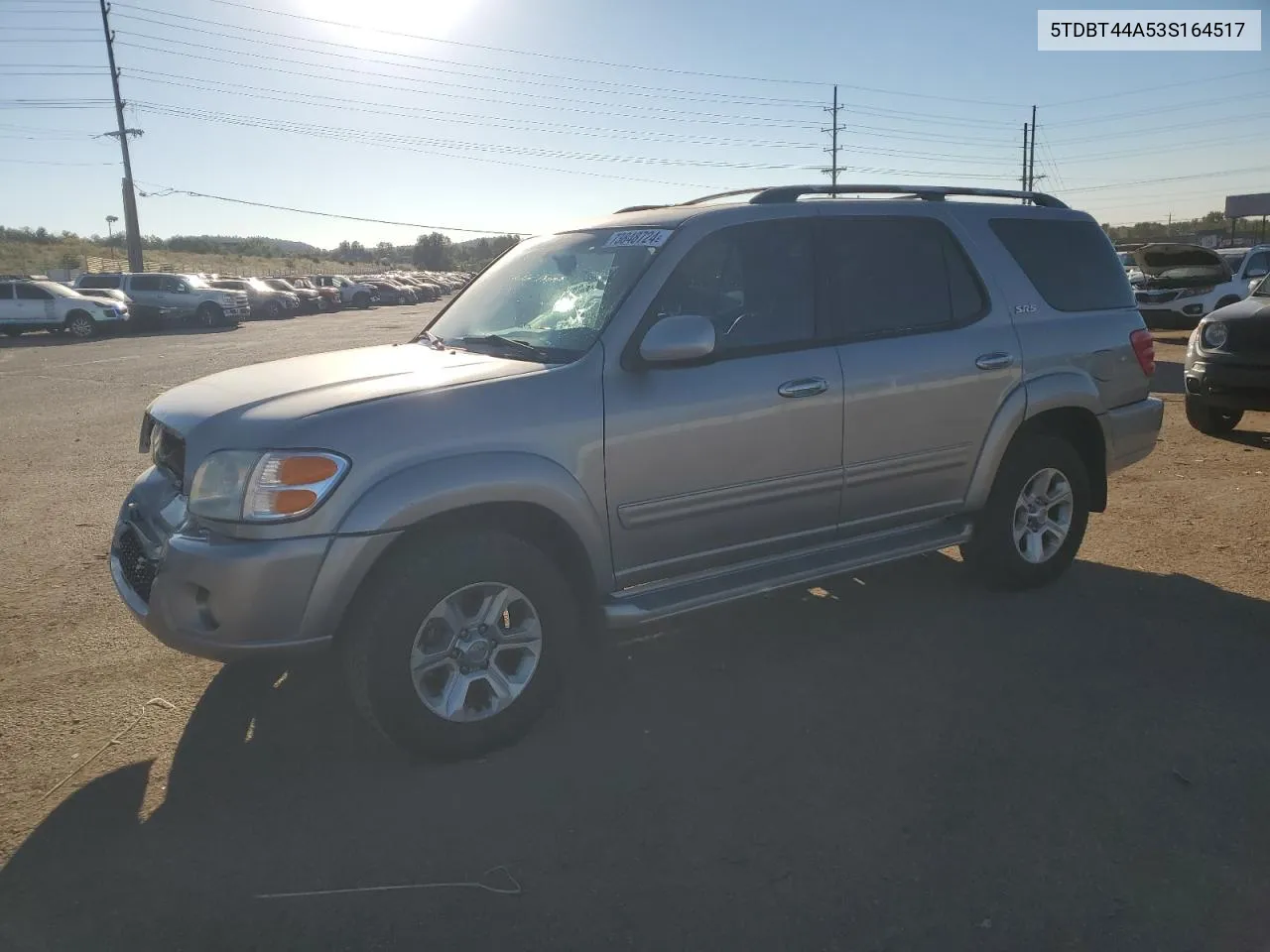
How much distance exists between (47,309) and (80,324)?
0.89 m

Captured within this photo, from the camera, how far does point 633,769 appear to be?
3418mm

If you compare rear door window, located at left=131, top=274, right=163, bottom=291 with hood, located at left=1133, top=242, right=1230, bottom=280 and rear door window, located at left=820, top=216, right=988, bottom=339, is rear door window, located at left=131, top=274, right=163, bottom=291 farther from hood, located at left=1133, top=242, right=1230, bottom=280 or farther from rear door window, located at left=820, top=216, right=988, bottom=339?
rear door window, located at left=820, top=216, right=988, bottom=339

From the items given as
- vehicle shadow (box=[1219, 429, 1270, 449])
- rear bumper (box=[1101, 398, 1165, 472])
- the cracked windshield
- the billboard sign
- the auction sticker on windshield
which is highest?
the billboard sign

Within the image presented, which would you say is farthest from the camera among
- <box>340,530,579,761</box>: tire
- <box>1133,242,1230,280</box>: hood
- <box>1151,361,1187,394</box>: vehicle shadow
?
<box>1133,242,1230,280</box>: hood

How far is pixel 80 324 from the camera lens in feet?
90.3

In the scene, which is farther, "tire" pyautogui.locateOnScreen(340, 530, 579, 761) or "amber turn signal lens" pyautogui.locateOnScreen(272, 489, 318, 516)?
"tire" pyautogui.locateOnScreen(340, 530, 579, 761)

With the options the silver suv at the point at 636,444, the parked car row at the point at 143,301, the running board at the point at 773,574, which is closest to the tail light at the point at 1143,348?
the silver suv at the point at 636,444

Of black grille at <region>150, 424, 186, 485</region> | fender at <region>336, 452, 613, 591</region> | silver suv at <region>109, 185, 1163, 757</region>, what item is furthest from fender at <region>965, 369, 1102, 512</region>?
black grille at <region>150, 424, 186, 485</region>

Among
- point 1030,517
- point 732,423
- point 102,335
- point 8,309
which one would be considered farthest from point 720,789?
point 102,335

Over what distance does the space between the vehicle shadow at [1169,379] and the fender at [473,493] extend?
10306 mm

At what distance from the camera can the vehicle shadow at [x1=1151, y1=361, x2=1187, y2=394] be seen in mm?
12312

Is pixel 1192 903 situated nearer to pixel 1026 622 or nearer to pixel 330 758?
pixel 1026 622

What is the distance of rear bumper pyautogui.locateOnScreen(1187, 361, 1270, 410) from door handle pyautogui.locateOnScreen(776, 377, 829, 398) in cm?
609

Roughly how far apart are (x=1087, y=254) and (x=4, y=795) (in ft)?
18.0
